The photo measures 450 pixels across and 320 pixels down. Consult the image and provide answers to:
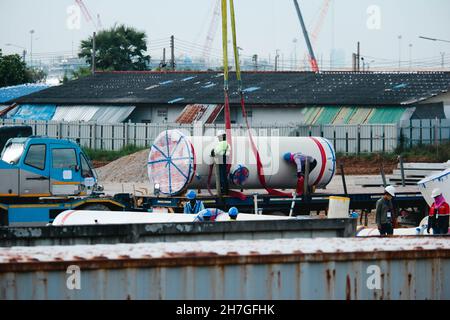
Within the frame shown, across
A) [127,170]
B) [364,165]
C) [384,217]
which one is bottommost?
[384,217]

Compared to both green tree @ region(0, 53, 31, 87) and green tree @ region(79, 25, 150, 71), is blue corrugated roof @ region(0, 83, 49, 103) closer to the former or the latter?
green tree @ region(0, 53, 31, 87)

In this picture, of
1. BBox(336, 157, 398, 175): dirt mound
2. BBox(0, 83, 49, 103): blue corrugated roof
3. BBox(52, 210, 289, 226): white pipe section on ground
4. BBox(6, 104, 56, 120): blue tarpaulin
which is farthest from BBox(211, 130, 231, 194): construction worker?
BBox(0, 83, 49, 103): blue corrugated roof

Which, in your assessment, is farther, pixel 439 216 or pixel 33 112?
A: pixel 33 112

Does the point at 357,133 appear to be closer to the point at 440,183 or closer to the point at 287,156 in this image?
the point at 287,156

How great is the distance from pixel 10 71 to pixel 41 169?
5577 centimetres

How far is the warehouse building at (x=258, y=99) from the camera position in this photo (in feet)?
175

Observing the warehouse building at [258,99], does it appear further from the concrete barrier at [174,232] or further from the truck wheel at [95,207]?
the concrete barrier at [174,232]

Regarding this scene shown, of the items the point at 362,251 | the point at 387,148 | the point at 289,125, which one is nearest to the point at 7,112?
the point at 289,125

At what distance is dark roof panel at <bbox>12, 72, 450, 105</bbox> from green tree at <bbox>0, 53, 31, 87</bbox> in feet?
44.3

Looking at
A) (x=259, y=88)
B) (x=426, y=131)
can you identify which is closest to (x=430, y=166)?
(x=426, y=131)

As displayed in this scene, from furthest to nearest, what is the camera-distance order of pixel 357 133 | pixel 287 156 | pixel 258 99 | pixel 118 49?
pixel 118 49
pixel 258 99
pixel 357 133
pixel 287 156

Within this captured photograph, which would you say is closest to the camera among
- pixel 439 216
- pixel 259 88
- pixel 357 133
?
pixel 439 216

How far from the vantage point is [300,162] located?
2825cm

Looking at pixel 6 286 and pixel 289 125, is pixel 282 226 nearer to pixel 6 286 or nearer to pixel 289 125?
pixel 6 286
